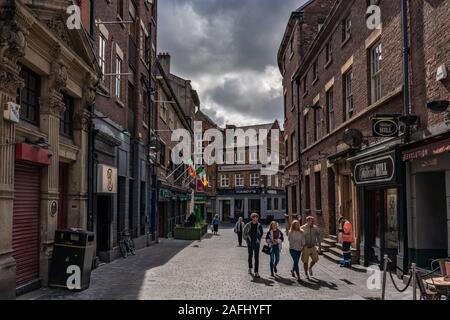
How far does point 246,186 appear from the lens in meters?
63.2

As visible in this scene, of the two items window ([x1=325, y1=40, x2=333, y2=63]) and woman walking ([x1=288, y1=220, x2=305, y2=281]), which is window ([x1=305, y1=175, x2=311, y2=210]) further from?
woman walking ([x1=288, y1=220, x2=305, y2=281])

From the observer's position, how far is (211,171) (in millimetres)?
64625

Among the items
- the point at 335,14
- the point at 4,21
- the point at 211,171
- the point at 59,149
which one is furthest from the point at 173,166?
the point at 211,171

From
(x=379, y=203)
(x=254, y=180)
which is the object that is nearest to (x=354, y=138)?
(x=379, y=203)

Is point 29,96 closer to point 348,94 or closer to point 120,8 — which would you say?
point 120,8

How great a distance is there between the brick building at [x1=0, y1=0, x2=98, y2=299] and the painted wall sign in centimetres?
112

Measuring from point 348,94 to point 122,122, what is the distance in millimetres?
8457

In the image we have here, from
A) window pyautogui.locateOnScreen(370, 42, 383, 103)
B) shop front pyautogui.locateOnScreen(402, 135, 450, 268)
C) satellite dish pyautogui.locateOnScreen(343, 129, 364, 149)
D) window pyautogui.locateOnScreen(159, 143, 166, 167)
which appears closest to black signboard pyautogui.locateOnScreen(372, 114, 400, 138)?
shop front pyautogui.locateOnScreen(402, 135, 450, 268)

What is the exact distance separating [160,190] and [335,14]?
1324 cm

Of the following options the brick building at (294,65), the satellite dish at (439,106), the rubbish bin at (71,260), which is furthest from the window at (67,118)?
the brick building at (294,65)

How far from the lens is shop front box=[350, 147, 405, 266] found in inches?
473


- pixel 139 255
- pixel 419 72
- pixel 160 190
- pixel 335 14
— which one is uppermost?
pixel 335 14

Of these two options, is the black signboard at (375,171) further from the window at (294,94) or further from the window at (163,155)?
the window at (163,155)
